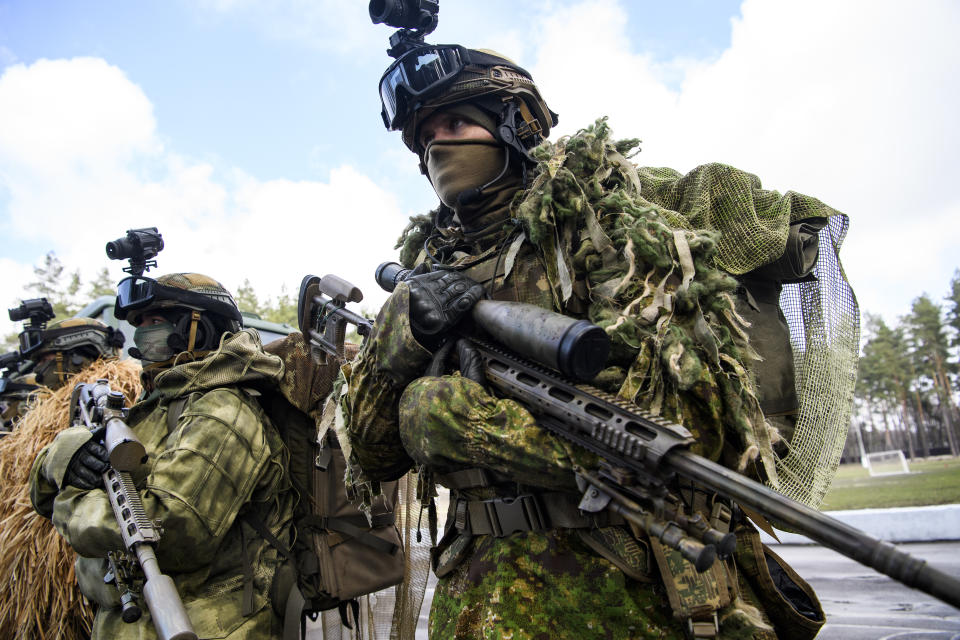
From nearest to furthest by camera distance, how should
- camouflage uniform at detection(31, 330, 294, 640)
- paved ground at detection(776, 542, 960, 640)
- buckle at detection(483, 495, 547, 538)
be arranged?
buckle at detection(483, 495, 547, 538) < camouflage uniform at detection(31, 330, 294, 640) < paved ground at detection(776, 542, 960, 640)

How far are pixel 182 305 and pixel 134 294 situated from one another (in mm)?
280

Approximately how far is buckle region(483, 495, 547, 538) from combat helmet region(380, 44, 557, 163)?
1336mm

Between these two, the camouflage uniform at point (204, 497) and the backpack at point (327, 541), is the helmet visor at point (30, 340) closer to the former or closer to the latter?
the camouflage uniform at point (204, 497)

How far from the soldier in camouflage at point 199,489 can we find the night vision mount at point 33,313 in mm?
3794

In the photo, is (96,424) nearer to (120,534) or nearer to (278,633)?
(120,534)

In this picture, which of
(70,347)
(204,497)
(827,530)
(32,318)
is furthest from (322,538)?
(32,318)

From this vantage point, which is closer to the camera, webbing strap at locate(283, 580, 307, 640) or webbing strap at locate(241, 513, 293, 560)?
webbing strap at locate(283, 580, 307, 640)

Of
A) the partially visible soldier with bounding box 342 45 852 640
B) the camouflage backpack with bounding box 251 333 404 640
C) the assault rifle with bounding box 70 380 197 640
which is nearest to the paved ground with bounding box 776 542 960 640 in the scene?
the partially visible soldier with bounding box 342 45 852 640

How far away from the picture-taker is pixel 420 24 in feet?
9.64

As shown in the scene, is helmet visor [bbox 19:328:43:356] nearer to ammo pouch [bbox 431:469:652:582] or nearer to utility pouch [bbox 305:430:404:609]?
utility pouch [bbox 305:430:404:609]

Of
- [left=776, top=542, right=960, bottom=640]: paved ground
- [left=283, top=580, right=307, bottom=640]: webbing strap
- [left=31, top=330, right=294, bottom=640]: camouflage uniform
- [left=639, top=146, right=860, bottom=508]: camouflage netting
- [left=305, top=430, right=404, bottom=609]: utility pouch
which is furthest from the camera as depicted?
[left=776, top=542, right=960, bottom=640]: paved ground

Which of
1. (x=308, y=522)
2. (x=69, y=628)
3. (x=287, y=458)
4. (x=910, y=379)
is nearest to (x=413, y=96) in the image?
(x=287, y=458)

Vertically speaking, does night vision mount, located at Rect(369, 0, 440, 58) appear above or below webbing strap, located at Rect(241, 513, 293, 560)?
above

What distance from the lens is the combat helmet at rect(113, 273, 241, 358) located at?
3.71 metres
